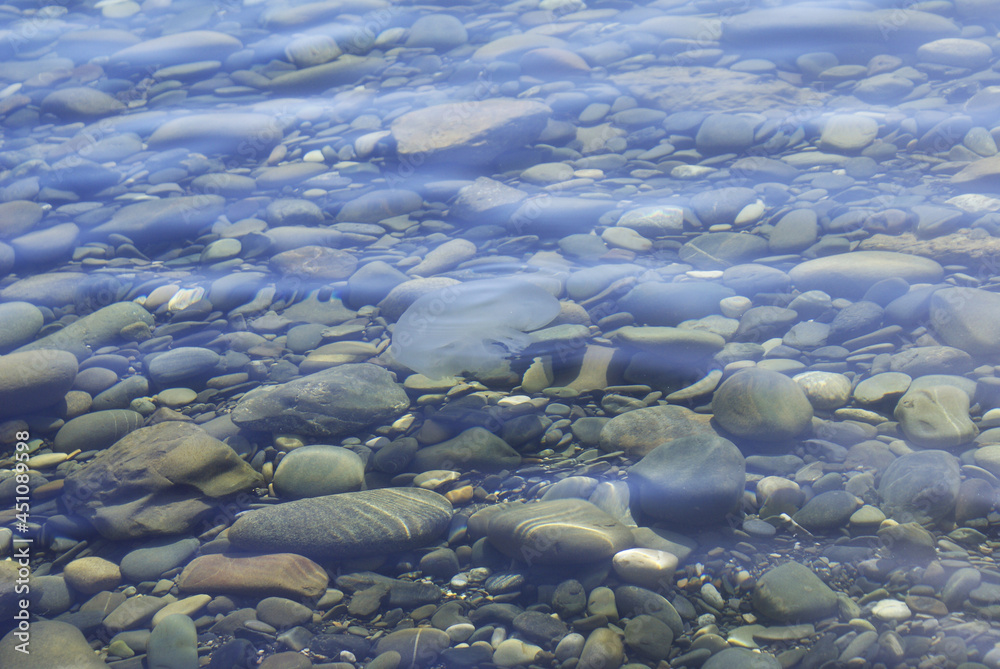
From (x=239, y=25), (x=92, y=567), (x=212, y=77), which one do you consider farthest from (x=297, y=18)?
(x=92, y=567)

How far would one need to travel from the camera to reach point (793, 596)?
1632 millimetres

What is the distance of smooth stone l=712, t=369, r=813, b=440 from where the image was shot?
2117mm

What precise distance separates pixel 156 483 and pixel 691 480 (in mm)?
1543

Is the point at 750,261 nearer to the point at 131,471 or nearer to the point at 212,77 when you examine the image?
→ the point at 131,471

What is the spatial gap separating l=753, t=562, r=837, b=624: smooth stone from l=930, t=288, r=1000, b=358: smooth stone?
45.4 inches

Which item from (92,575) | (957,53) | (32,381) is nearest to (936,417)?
(92,575)

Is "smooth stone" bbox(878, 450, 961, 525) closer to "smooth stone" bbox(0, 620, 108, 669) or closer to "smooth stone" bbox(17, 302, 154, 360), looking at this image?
"smooth stone" bbox(0, 620, 108, 669)

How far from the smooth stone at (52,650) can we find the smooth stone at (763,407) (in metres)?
1.78

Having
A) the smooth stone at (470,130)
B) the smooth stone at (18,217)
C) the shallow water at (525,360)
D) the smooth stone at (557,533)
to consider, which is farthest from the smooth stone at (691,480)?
the smooth stone at (18,217)

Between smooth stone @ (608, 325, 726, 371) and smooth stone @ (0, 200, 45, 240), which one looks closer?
smooth stone @ (608, 325, 726, 371)

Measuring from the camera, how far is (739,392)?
219 centimetres

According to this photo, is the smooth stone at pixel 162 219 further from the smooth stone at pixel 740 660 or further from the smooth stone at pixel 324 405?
the smooth stone at pixel 740 660

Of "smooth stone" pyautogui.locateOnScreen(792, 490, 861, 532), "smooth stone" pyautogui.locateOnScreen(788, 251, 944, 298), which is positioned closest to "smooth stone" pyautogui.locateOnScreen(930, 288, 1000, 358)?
"smooth stone" pyautogui.locateOnScreen(788, 251, 944, 298)

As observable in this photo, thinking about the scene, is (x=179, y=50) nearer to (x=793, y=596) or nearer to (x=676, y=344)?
(x=676, y=344)
